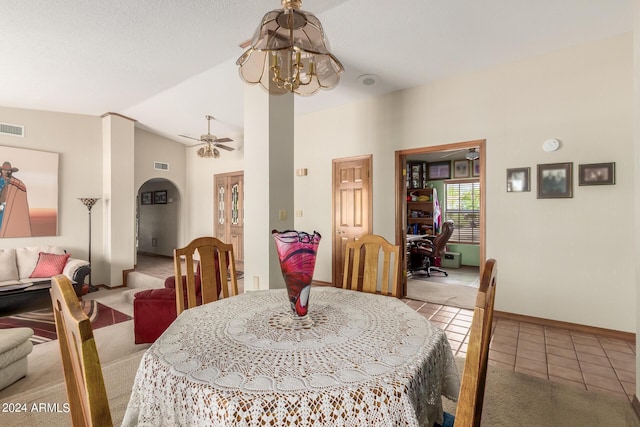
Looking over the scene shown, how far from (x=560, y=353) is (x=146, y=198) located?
9.69m

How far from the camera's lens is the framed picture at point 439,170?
23.5 feet

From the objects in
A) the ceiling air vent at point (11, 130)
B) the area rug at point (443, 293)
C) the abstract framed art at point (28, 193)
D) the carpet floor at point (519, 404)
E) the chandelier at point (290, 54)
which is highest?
the ceiling air vent at point (11, 130)

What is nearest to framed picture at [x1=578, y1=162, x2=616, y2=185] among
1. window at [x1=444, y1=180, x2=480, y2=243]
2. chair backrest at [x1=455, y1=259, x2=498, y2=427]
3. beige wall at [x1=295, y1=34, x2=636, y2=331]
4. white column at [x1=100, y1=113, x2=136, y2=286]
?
beige wall at [x1=295, y1=34, x2=636, y2=331]

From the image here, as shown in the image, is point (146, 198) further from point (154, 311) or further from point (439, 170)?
point (439, 170)

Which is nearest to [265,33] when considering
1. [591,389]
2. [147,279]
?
[591,389]

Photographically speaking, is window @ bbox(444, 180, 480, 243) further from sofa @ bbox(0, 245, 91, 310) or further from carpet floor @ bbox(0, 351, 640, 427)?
sofa @ bbox(0, 245, 91, 310)

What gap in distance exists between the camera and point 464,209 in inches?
277

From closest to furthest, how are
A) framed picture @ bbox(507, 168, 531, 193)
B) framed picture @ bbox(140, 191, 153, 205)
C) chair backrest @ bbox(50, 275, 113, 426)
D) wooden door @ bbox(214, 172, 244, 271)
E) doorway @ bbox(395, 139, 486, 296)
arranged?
chair backrest @ bbox(50, 275, 113, 426), framed picture @ bbox(507, 168, 531, 193), doorway @ bbox(395, 139, 486, 296), wooden door @ bbox(214, 172, 244, 271), framed picture @ bbox(140, 191, 153, 205)

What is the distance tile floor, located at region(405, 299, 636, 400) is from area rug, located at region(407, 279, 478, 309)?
571 mm

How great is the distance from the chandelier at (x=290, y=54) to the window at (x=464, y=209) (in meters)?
5.95

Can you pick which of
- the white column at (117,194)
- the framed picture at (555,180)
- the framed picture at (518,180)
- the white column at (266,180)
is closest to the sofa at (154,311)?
the white column at (266,180)

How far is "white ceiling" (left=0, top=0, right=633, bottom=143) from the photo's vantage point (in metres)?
2.60

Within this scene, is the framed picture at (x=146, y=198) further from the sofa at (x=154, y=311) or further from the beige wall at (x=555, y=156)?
the beige wall at (x=555, y=156)

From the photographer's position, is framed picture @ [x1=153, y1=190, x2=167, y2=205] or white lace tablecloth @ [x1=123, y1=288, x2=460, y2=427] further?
framed picture @ [x1=153, y1=190, x2=167, y2=205]
